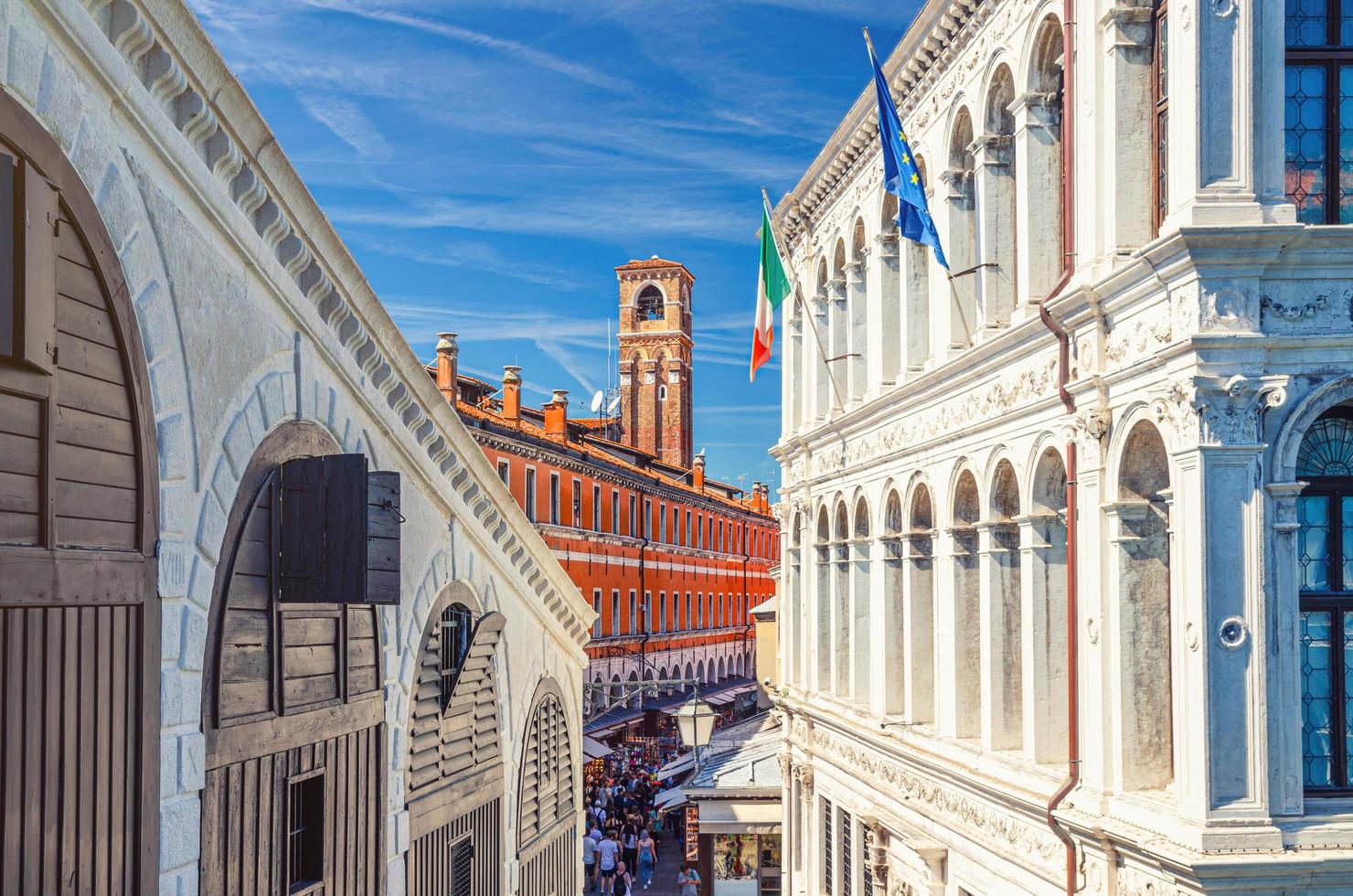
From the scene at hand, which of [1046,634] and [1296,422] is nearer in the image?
[1296,422]

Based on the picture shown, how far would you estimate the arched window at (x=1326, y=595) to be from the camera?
37.4 feet

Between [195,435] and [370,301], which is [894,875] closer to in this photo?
[370,301]

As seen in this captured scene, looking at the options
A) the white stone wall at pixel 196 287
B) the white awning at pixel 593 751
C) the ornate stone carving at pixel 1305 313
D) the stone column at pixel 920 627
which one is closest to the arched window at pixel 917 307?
the stone column at pixel 920 627

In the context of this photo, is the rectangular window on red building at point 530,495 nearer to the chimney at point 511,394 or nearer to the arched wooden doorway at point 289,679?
the chimney at point 511,394

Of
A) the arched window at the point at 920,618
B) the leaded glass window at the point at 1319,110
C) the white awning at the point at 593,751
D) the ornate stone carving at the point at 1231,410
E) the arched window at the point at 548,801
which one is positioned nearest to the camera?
the ornate stone carving at the point at 1231,410

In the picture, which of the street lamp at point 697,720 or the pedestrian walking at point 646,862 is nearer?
the street lamp at point 697,720

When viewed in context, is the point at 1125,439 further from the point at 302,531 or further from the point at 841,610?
the point at 841,610

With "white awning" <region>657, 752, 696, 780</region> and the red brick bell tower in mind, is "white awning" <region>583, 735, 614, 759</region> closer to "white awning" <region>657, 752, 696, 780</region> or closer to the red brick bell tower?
"white awning" <region>657, 752, 696, 780</region>

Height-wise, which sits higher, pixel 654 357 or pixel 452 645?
pixel 654 357

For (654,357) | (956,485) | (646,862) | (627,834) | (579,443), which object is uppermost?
(654,357)

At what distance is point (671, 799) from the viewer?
98.2ft

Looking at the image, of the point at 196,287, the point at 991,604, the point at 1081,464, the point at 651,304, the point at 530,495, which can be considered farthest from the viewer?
the point at 651,304

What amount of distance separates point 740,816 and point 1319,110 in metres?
19.2

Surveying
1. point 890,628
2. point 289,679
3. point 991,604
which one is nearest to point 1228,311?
point 991,604
